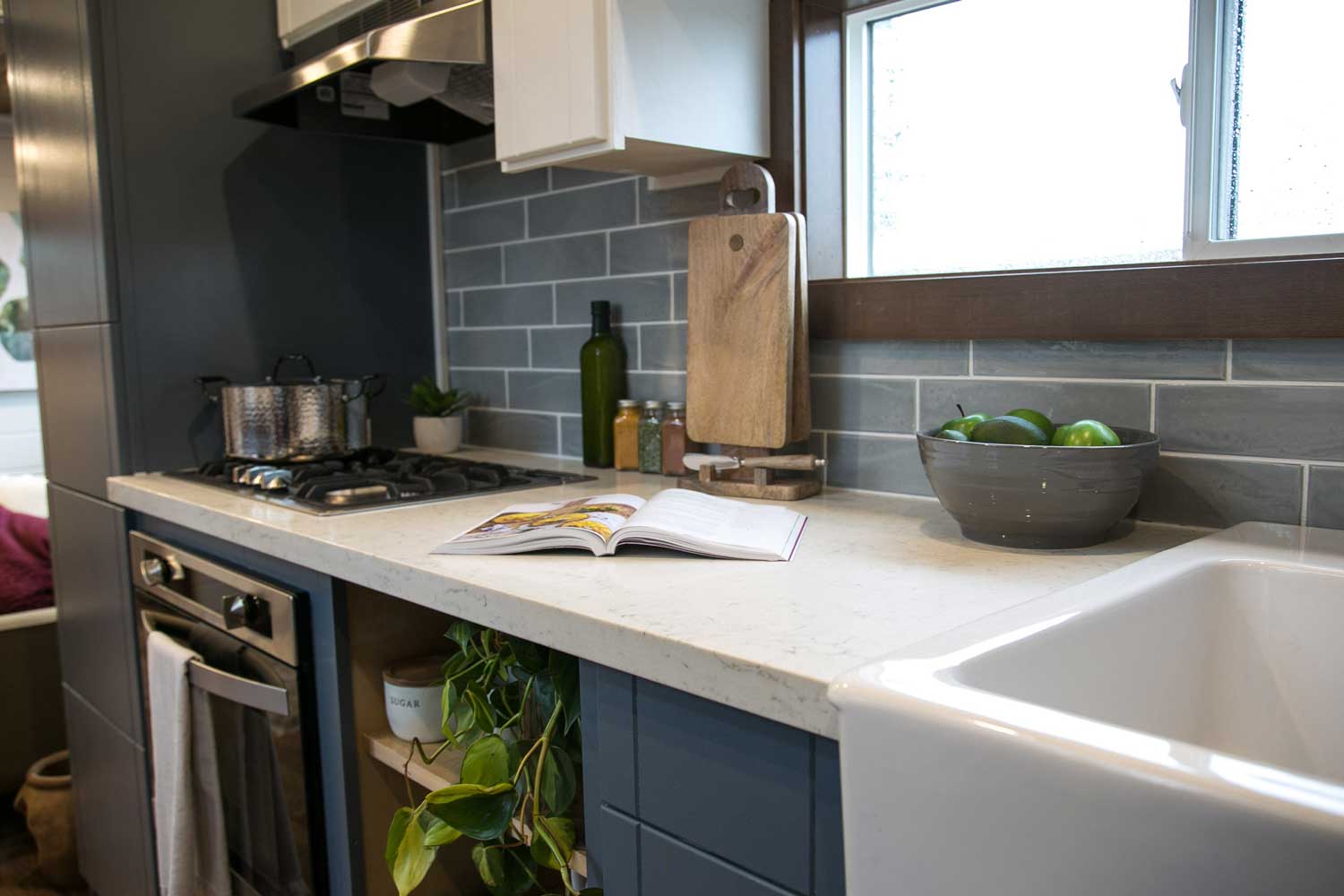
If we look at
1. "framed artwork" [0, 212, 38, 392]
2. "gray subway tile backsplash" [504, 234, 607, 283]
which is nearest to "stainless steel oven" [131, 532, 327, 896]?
"gray subway tile backsplash" [504, 234, 607, 283]

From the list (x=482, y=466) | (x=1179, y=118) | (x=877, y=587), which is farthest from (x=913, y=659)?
(x=482, y=466)

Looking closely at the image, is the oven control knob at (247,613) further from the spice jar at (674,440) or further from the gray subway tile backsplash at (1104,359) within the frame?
the gray subway tile backsplash at (1104,359)

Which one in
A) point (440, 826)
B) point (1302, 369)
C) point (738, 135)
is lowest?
point (440, 826)

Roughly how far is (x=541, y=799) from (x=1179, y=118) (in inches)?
43.2

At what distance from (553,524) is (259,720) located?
0.59 meters

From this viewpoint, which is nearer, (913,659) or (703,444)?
(913,659)

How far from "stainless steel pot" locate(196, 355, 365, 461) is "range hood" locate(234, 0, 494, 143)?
51 centimetres

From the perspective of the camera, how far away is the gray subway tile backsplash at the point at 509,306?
208 cm

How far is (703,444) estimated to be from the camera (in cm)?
174

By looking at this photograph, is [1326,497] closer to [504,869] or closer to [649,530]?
[649,530]

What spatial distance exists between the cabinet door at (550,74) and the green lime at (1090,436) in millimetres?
723

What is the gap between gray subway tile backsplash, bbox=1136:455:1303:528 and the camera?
3.72ft

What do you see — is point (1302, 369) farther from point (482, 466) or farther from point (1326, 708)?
point (482, 466)

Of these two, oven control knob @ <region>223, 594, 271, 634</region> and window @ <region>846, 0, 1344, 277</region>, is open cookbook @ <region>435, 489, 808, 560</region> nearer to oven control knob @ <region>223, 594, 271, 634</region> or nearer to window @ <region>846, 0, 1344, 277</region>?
oven control knob @ <region>223, 594, 271, 634</region>
